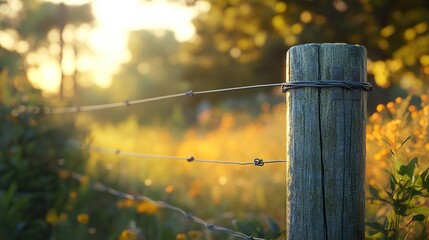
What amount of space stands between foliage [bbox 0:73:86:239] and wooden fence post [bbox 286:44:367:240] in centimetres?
282

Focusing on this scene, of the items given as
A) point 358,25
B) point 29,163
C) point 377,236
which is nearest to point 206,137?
point 358,25

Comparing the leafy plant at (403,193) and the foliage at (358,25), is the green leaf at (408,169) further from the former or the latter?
the foliage at (358,25)

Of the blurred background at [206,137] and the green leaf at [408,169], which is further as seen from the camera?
the blurred background at [206,137]

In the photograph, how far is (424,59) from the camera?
10.0 metres

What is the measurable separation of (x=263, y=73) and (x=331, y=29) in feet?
23.0

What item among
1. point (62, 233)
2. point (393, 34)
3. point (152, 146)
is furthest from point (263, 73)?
point (62, 233)

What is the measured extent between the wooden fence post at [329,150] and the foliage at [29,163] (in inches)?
111

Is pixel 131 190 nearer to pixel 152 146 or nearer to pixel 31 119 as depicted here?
pixel 31 119

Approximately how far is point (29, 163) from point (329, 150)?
348 centimetres

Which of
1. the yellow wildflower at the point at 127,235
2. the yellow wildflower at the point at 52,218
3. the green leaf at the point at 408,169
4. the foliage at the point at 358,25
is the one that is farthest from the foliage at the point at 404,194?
the foliage at the point at 358,25

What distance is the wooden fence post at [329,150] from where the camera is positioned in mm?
2074

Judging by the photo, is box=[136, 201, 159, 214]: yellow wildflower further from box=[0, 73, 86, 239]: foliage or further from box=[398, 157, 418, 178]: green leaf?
box=[398, 157, 418, 178]: green leaf

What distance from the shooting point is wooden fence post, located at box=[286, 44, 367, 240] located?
207cm

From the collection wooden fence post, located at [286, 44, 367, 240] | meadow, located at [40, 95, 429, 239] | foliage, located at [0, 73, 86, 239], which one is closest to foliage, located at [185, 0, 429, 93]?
meadow, located at [40, 95, 429, 239]
